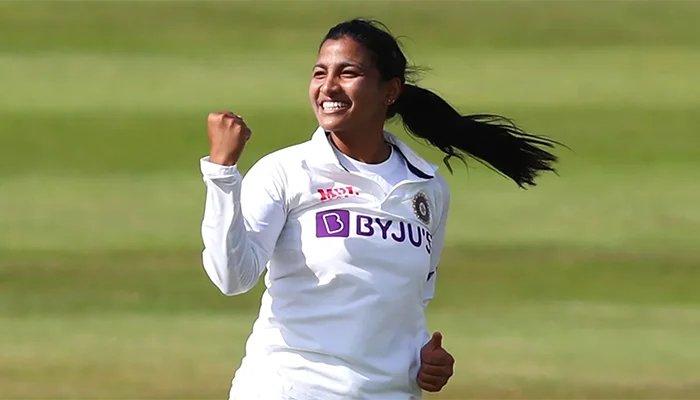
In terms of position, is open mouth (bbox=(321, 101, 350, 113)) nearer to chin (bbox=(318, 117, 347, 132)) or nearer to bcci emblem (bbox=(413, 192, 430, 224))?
chin (bbox=(318, 117, 347, 132))

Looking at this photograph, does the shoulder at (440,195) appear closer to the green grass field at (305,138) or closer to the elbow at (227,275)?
the elbow at (227,275)

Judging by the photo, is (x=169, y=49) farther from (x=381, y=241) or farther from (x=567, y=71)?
(x=381, y=241)

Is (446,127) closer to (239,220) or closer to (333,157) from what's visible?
(333,157)

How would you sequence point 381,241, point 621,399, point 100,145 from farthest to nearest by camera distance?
point 100,145, point 621,399, point 381,241

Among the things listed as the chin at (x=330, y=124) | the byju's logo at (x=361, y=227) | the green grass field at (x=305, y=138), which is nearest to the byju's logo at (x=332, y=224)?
the byju's logo at (x=361, y=227)

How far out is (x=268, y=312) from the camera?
7.35ft

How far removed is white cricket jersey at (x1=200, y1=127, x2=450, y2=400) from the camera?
7.08ft

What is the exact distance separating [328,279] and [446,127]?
0.63 metres

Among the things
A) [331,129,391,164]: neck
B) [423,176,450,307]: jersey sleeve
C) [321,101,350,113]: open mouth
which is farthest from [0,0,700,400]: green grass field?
[321,101,350,113]: open mouth

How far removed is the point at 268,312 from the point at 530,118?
216cm

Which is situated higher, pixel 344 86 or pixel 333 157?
pixel 344 86

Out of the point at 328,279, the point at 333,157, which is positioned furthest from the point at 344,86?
the point at 328,279

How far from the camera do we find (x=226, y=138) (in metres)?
1.98

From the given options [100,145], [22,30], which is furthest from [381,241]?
[22,30]
